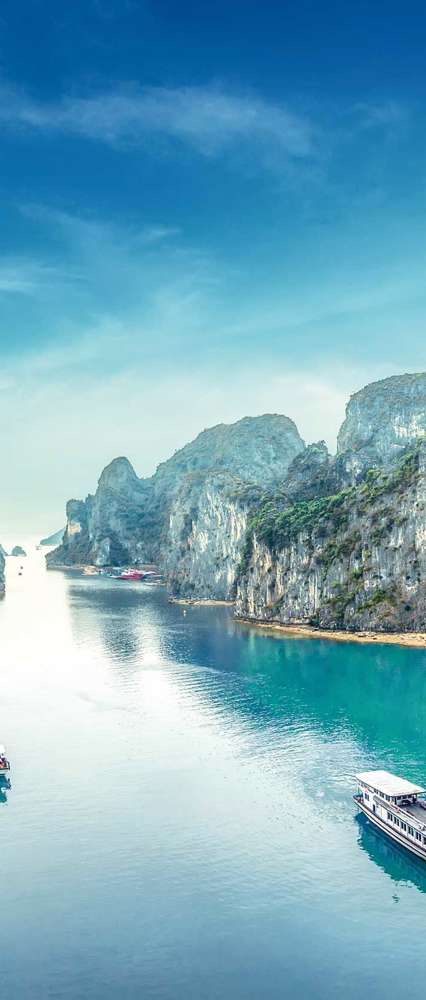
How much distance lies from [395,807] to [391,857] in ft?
14.7

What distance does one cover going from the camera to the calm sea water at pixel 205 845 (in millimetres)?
47812

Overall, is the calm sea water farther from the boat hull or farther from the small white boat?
the small white boat

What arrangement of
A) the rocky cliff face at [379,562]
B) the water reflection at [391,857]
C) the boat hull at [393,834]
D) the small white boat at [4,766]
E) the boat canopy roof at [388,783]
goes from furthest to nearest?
the rocky cliff face at [379,562] → the small white boat at [4,766] → the boat canopy roof at [388,783] → the boat hull at [393,834] → the water reflection at [391,857]

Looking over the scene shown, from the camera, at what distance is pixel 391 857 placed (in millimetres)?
63281

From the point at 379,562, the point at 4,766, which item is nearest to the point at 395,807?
the point at 4,766

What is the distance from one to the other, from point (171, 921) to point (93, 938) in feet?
17.3

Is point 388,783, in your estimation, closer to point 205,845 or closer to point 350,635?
point 205,845

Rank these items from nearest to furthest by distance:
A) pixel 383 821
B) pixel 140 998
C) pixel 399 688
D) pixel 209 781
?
pixel 140 998
pixel 383 821
pixel 209 781
pixel 399 688

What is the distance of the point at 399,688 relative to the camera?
123375 millimetres

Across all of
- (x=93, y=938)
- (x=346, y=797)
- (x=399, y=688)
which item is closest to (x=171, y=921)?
(x=93, y=938)

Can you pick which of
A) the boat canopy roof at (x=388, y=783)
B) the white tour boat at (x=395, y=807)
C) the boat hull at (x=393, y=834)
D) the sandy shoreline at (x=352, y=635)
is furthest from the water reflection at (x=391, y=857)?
the sandy shoreline at (x=352, y=635)

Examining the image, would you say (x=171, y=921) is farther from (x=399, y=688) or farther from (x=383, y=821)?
(x=399, y=688)

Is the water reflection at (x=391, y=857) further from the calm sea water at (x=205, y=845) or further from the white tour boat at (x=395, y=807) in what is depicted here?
the white tour boat at (x=395, y=807)

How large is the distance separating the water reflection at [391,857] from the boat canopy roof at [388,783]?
317 cm
